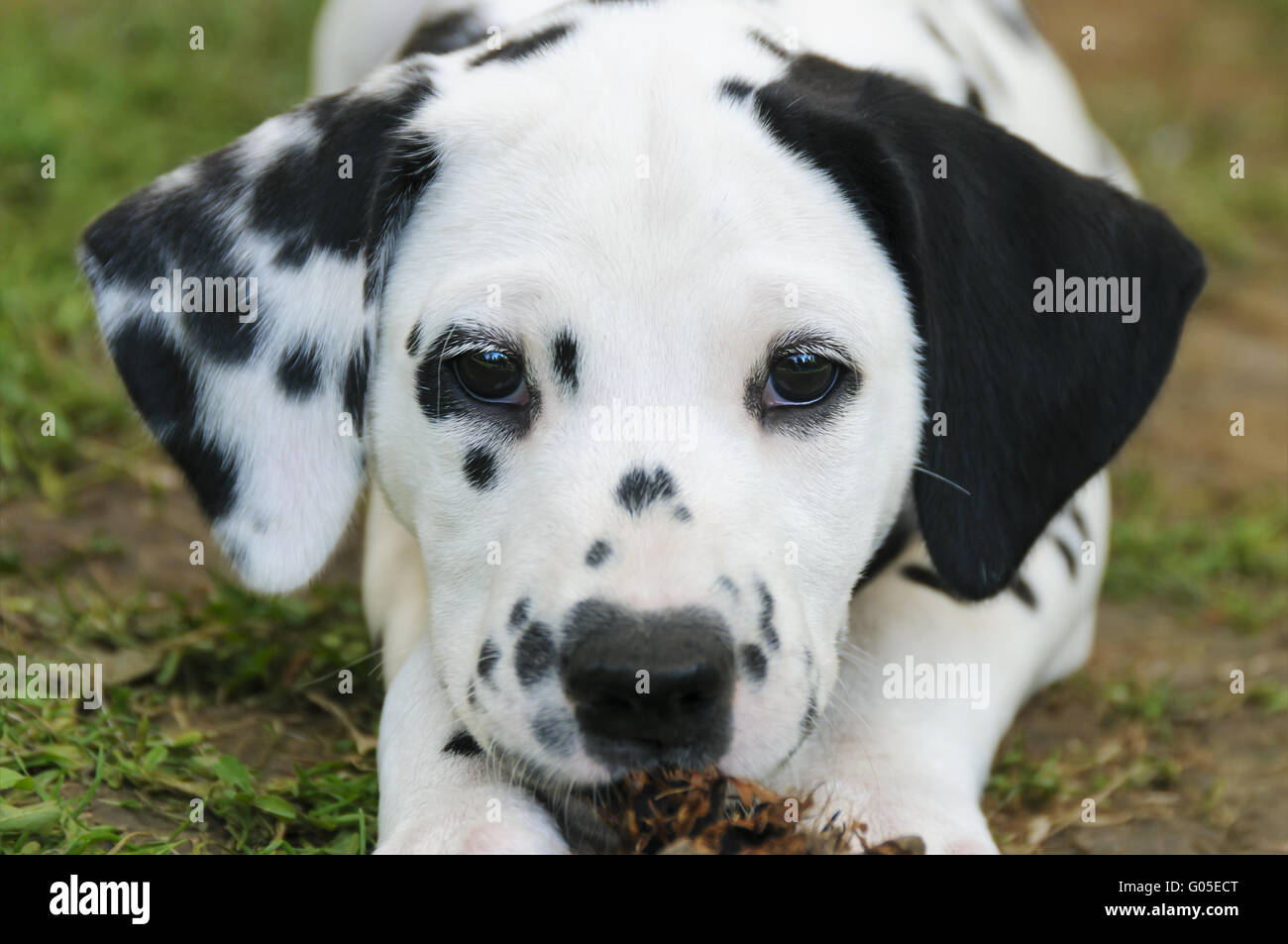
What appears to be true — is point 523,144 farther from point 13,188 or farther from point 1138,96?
point 1138,96

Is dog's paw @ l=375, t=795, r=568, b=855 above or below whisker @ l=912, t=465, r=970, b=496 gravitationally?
below

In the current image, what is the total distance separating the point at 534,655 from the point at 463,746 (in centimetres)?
39

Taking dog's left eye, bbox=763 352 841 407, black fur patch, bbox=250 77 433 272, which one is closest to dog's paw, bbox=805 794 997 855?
dog's left eye, bbox=763 352 841 407

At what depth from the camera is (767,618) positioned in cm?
262

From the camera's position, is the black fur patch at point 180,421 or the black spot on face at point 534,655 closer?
the black spot on face at point 534,655

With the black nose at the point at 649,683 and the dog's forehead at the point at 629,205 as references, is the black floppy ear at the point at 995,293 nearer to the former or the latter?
the dog's forehead at the point at 629,205

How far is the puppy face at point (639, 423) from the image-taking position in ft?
8.29

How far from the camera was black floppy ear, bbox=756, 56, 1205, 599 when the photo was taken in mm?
3086

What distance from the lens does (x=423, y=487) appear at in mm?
2996

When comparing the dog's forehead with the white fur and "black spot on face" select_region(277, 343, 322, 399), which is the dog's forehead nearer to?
the white fur

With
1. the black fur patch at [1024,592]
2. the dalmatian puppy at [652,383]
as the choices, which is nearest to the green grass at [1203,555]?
the black fur patch at [1024,592]

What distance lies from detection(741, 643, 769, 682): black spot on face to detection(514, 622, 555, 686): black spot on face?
31 cm

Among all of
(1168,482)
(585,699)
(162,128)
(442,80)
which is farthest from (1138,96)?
(585,699)

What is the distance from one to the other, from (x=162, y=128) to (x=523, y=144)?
14.7 feet
